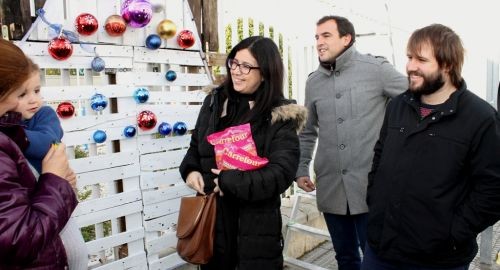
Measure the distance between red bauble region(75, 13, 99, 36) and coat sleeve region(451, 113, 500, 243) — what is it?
211 centimetres

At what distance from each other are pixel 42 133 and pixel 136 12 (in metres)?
1.23

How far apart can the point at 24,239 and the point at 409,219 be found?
58.2 inches

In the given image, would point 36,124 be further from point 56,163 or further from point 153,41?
point 153,41

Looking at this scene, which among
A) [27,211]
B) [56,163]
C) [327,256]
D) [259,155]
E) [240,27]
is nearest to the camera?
[27,211]

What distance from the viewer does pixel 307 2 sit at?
4629mm

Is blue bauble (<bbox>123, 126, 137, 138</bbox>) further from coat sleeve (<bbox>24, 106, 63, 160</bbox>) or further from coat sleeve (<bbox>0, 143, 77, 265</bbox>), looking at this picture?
coat sleeve (<bbox>0, 143, 77, 265</bbox>)

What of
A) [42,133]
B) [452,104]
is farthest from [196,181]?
[452,104]

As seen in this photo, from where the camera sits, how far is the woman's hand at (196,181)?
213 cm

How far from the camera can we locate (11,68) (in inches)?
49.4

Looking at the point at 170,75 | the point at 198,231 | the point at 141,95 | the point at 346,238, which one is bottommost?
the point at 346,238

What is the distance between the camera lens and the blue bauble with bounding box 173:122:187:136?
313cm

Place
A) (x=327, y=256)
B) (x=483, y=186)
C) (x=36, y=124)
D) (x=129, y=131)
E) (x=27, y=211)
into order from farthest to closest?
1. (x=327, y=256)
2. (x=129, y=131)
3. (x=36, y=124)
4. (x=483, y=186)
5. (x=27, y=211)

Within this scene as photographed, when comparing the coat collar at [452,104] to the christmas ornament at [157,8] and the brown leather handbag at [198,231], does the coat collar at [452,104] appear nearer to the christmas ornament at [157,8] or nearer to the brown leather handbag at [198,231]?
the brown leather handbag at [198,231]

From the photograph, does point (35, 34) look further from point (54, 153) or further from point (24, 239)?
point (24, 239)
